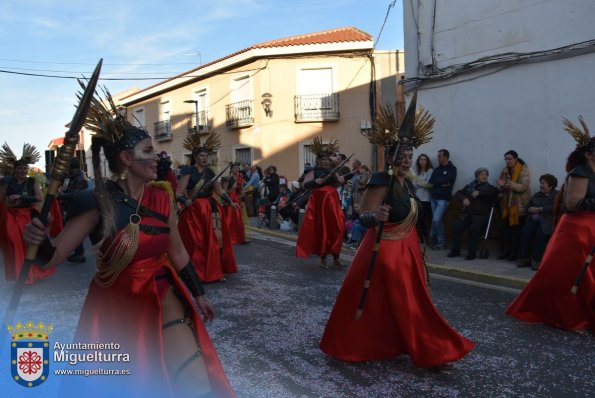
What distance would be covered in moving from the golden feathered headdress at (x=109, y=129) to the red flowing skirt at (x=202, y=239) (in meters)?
→ 4.74

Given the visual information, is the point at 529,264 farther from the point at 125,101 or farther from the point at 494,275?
the point at 125,101

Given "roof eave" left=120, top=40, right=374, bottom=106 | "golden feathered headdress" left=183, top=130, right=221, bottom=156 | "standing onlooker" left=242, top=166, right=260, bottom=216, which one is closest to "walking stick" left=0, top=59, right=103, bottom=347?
"golden feathered headdress" left=183, top=130, right=221, bottom=156

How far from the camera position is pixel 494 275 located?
26.1ft

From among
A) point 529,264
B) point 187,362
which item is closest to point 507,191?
point 529,264

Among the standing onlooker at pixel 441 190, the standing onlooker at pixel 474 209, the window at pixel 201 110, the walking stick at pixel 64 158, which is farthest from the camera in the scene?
the window at pixel 201 110

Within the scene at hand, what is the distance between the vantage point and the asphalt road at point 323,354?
3928mm

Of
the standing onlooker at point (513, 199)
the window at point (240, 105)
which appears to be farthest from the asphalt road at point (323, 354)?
the window at point (240, 105)

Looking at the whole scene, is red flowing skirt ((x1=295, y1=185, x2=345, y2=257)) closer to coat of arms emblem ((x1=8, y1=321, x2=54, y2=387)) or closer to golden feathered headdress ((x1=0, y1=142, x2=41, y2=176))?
golden feathered headdress ((x1=0, y1=142, x2=41, y2=176))

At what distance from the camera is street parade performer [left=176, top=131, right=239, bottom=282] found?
7684 millimetres

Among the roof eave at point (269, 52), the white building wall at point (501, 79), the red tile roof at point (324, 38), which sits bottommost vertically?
the white building wall at point (501, 79)

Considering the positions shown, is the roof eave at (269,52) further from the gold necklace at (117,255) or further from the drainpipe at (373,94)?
the gold necklace at (117,255)

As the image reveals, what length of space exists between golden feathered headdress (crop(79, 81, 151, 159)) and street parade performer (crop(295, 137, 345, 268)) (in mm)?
5816

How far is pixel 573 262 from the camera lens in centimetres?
523

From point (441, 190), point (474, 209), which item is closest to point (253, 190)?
point (441, 190)
